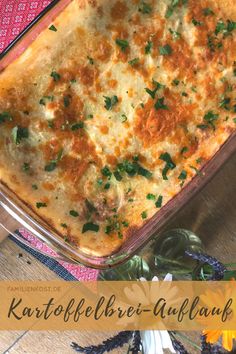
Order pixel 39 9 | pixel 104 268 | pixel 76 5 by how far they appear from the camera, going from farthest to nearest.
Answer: pixel 39 9
pixel 104 268
pixel 76 5

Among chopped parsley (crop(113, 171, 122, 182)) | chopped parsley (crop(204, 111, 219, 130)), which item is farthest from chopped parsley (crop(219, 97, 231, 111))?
chopped parsley (crop(113, 171, 122, 182))

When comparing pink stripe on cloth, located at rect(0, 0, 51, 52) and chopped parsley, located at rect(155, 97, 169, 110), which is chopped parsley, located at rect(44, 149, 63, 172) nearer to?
chopped parsley, located at rect(155, 97, 169, 110)

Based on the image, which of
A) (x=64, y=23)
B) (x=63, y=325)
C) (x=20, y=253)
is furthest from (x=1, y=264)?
(x=64, y=23)

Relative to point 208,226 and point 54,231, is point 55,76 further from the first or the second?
point 208,226

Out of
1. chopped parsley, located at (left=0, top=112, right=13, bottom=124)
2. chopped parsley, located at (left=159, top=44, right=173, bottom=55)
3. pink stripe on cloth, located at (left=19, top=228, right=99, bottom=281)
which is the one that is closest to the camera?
chopped parsley, located at (left=0, top=112, right=13, bottom=124)

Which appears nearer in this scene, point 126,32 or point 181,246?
point 126,32

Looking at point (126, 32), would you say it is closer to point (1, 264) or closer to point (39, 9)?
point (39, 9)

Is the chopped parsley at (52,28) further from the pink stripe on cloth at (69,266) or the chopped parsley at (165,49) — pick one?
the pink stripe on cloth at (69,266)
